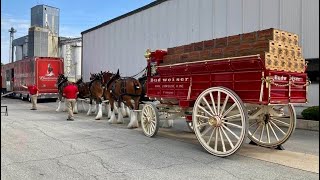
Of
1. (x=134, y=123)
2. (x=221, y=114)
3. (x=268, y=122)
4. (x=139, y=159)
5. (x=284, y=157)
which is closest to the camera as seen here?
(x=139, y=159)

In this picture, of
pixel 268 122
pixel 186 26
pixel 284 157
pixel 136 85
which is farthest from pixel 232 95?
pixel 186 26

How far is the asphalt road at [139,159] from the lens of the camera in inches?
226

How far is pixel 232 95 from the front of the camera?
701 cm

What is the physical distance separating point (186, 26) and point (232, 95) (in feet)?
40.0

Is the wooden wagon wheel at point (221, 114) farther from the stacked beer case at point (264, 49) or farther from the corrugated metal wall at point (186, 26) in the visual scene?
the corrugated metal wall at point (186, 26)

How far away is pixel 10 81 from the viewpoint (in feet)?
112

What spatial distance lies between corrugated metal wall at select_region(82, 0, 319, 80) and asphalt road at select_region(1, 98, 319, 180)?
2.35 metres

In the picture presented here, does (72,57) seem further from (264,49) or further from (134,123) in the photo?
(264,49)

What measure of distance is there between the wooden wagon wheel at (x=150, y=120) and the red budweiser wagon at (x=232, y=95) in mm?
580

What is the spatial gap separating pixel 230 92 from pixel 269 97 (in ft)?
2.55

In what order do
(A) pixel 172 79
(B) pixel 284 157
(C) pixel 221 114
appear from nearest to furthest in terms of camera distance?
(B) pixel 284 157 < (C) pixel 221 114 < (A) pixel 172 79

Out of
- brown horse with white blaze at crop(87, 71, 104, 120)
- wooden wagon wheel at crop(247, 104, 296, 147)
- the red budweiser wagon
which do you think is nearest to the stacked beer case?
the red budweiser wagon

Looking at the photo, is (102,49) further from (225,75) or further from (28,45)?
(225,75)

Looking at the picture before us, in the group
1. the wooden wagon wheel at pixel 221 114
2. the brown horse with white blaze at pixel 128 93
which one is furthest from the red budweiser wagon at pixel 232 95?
the brown horse with white blaze at pixel 128 93
